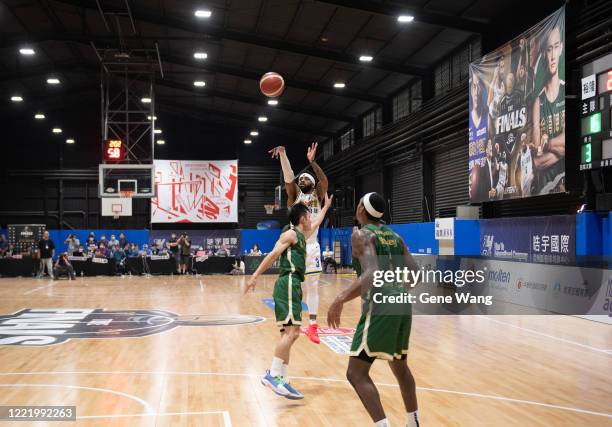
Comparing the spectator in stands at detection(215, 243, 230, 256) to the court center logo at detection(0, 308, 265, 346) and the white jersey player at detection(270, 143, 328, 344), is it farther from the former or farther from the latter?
the white jersey player at detection(270, 143, 328, 344)

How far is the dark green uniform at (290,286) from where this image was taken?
527 cm

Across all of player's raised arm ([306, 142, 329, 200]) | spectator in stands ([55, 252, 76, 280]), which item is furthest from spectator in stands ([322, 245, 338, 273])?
player's raised arm ([306, 142, 329, 200])

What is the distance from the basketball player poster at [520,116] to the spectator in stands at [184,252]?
12.6 meters

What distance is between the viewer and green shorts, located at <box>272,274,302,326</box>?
5.26 meters

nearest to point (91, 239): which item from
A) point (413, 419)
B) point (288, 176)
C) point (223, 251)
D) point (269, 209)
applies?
point (223, 251)

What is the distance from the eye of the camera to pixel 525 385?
578 centimetres

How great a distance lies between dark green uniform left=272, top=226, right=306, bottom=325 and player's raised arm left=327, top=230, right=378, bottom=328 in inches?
58.5

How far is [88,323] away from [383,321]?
24.9ft

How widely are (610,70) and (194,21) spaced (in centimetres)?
1228

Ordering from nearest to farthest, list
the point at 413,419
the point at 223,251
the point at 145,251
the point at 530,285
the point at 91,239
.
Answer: the point at 413,419 → the point at 530,285 → the point at 145,251 → the point at 91,239 → the point at 223,251

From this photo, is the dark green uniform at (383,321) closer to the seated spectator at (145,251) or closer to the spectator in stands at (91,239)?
the seated spectator at (145,251)

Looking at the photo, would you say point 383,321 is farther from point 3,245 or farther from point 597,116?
Result: point 3,245

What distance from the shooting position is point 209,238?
28.0 m

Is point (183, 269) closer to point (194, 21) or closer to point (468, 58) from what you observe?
point (194, 21)
